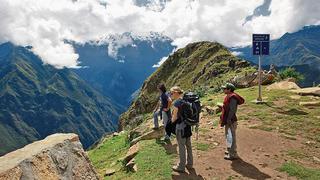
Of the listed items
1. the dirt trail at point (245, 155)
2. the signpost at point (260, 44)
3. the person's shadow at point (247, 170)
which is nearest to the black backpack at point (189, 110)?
the dirt trail at point (245, 155)

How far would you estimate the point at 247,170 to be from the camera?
1825cm

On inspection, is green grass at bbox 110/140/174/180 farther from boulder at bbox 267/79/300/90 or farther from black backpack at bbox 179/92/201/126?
boulder at bbox 267/79/300/90

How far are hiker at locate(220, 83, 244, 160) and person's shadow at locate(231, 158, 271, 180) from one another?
0.47 meters

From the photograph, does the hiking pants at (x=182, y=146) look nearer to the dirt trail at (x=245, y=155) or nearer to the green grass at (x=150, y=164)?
the dirt trail at (x=245, y=155)

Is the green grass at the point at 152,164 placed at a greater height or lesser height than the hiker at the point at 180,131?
lesser

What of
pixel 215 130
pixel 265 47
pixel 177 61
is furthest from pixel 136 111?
pixel 215 130

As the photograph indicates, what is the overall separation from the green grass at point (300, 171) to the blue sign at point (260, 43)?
16037mm

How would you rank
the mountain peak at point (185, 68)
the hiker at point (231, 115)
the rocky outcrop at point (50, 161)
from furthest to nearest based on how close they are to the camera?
the mountain peak at point (185, 68), the hiker at point (231, 115), the rocky outcrop at point (50, 161)

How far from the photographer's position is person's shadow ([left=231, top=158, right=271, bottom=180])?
1764 cm

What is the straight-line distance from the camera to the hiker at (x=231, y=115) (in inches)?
758

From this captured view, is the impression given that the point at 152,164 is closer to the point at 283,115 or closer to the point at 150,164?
the point at 150,164

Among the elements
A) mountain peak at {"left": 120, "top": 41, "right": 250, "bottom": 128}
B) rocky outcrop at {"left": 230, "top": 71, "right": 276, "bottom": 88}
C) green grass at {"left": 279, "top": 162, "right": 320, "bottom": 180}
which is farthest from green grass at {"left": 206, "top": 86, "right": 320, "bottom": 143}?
mountain peak at {"left": 120, "top": 41, "right": 250, "bottom": 128}

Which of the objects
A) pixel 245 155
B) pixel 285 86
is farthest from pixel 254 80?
pixel 245 155

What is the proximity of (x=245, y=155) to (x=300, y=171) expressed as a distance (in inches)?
112
